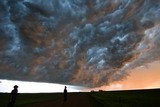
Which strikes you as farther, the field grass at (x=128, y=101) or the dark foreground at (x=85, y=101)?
the field grass at (x=128, y=101)

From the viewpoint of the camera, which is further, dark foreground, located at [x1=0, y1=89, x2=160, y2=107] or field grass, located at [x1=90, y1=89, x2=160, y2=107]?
field grass, located at [x1=90, y1=89, x2=160, y2=107]

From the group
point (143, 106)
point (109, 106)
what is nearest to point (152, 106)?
point (143, 106)

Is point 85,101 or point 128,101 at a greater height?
point 128,101

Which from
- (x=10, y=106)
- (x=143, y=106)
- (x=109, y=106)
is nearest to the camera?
(x=10, y=106)

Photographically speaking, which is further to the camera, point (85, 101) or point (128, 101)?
point (128, 101)

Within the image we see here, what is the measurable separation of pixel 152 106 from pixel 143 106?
90.2 inches

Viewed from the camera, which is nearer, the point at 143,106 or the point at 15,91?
the point at 15,91

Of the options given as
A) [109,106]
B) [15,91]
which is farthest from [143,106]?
[15,91]

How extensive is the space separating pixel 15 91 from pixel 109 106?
845 inches

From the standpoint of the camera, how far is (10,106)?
27531 millimetres

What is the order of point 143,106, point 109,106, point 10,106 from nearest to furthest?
point 10,106 < point 109,106 < point 143,106

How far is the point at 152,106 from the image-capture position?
4947 centimetres

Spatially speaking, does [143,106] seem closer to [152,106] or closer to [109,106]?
[152,106]

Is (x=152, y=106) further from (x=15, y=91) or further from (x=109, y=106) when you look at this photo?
(x=15, y=91)
